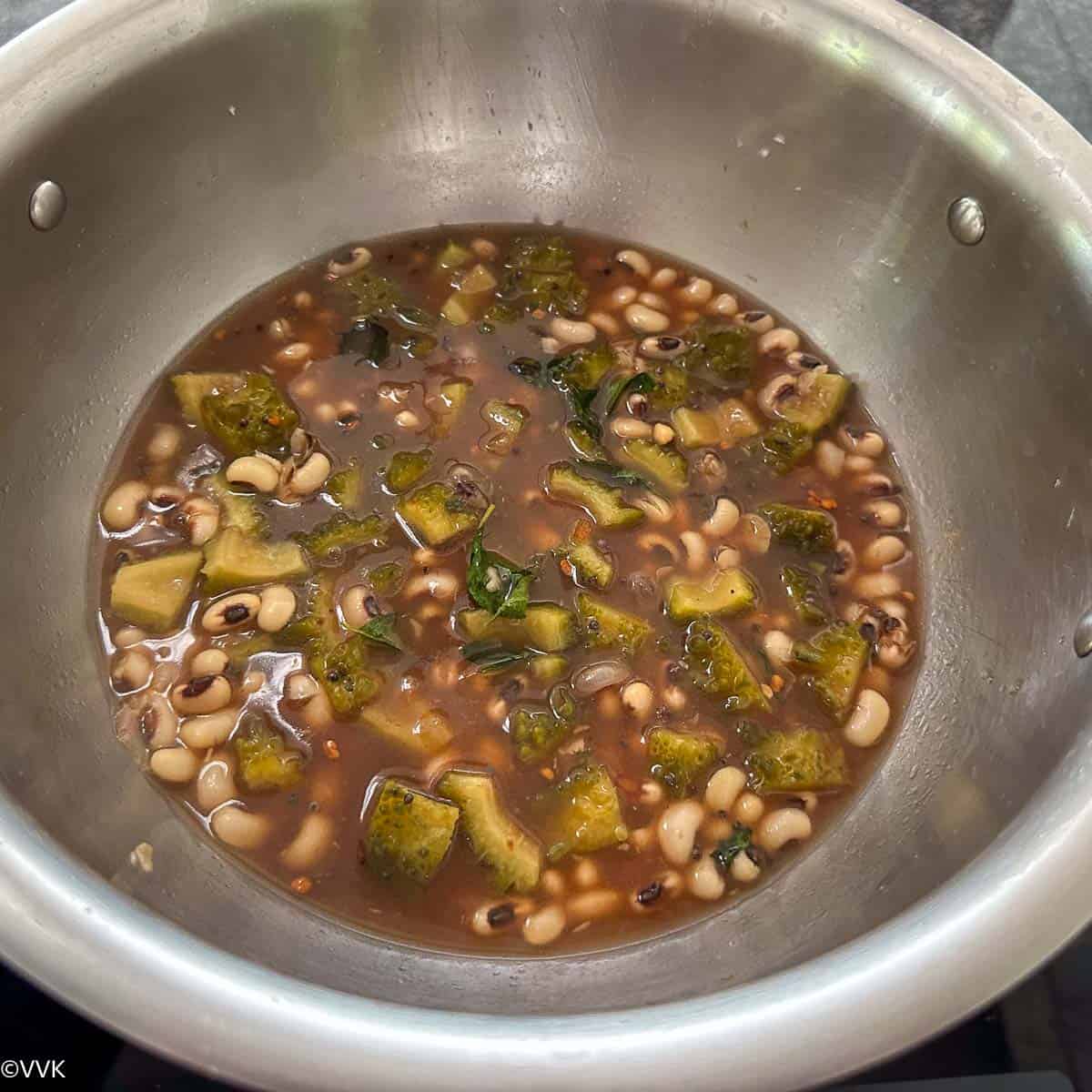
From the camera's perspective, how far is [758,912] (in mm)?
1378

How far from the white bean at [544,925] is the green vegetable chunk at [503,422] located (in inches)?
30.5

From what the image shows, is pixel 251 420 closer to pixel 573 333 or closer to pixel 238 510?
pixel 238 510

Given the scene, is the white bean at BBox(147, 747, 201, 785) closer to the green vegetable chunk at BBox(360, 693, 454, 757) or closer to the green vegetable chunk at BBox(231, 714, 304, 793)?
the green vegetable chunk at BBox(231, 714, 304, 793)

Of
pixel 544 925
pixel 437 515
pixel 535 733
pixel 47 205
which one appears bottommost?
pixel 544 925

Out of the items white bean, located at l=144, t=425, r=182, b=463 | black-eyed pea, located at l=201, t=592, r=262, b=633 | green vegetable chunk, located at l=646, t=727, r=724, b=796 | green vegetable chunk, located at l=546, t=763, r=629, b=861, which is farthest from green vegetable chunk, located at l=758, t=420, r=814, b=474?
white bean, located at l=144, t=425, r=182, b=463

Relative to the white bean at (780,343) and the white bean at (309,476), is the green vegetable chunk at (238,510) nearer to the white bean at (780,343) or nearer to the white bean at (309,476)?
the white bean at (309,476)

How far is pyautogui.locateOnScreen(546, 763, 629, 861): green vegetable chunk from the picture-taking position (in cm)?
139

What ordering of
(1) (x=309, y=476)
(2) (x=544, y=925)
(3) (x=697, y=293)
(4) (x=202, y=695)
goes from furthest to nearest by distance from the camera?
(3) (x=697, y=293)
(1) (x=309, y=476)
(4) (x=202, y=695)
(2) (x=544, y=925)

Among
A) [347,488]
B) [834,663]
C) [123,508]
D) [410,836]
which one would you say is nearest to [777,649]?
[834,663]

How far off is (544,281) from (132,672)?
1053 mm

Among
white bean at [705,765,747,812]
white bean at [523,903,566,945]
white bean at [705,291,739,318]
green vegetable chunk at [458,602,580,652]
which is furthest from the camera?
white bean at [705,291,739,318]

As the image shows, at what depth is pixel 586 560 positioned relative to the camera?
162cm

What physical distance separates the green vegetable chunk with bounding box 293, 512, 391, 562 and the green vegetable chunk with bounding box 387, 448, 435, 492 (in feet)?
0.24

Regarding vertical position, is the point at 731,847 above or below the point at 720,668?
below
